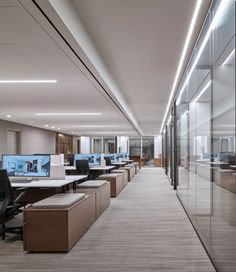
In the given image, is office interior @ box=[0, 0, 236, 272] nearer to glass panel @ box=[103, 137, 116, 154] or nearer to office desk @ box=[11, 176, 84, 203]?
office desk @ box=[11, 176, 84, 203]

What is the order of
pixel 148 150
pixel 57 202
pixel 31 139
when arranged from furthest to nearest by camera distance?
pixel 148 150 → pixel 31 139 → pixel 57 202

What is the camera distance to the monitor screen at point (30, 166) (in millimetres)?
5980

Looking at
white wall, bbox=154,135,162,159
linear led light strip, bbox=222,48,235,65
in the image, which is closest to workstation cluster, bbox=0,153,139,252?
linear led light strip, bbox=222,48,235,65

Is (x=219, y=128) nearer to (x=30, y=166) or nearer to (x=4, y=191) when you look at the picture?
(x=4, y=191)

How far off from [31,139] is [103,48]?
13758 millimetres

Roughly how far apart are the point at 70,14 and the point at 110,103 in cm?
602

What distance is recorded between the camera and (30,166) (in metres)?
6.00

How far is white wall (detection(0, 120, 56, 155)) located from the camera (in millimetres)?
15578

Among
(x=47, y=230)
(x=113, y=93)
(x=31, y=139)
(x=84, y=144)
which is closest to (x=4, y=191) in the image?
(x=47, y=230)

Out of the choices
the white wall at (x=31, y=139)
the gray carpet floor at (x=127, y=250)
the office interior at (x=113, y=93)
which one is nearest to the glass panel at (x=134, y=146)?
the white wall at (x=31, y=139)

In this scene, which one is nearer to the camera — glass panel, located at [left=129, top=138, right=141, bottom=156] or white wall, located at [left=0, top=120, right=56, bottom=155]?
white wall, located at [left=0, top=120, right=56, bottom=155]

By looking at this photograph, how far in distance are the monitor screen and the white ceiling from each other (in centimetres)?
147

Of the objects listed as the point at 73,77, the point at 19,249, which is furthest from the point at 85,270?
the point at 73,77

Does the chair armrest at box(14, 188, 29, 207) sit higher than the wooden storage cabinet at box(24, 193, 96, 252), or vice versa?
the chair armrest at box(14, 188, 29, 207)
